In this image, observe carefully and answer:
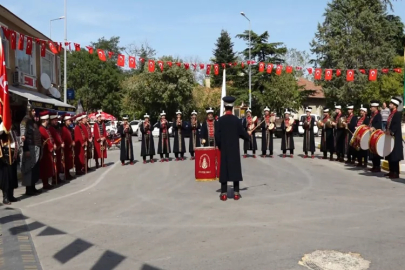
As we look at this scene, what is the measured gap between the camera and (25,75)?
849 inches

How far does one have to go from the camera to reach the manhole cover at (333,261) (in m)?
5.54

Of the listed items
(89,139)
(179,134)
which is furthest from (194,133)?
(89,139)

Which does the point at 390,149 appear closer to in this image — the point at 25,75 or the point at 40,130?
the point at 40,130

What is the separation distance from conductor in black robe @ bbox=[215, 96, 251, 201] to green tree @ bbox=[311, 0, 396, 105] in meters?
37.6

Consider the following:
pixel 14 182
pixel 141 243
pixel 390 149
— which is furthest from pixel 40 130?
pixel 390 149

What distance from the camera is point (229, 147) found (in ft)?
33.5

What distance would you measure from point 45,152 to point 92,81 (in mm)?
47702

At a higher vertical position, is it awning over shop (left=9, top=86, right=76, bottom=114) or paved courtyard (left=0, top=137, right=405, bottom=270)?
awning over shop (left=9, top=86, right=76, bottom=114)

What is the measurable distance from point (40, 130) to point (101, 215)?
4.70m

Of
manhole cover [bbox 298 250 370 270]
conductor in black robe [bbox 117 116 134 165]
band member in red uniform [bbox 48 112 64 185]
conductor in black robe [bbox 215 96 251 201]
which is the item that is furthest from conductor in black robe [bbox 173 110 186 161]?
manhole cover [bbox 298 250 370 270]

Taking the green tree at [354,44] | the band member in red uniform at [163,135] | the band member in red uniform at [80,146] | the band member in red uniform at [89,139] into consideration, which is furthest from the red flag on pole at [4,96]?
the green tree at [354,44]

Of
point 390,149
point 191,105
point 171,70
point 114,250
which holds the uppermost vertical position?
point 171,70

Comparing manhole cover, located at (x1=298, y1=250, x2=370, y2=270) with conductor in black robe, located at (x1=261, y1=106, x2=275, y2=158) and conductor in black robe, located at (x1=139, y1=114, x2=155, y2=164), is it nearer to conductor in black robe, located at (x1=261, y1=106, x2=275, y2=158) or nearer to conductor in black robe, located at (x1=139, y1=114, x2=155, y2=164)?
conductor in black robe, located at (x1=139, y1=114, x2=155, y2=164)

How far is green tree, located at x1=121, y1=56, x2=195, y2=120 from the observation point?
46.9m
